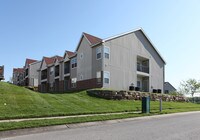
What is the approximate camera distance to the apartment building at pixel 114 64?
99.5 feet

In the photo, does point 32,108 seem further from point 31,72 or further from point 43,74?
point 31,72

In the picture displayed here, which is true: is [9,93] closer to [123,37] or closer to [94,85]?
[94,85]

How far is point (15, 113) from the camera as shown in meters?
13.2

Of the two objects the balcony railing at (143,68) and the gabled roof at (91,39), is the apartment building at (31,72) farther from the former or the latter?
the balcony railing at (143,68)

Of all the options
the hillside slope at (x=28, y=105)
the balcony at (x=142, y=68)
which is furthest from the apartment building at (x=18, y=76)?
the hillside slope at (x=28, y=105)

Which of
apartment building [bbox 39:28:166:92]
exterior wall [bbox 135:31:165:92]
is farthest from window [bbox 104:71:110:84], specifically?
exterior wall [bbox 135:31:165:92]

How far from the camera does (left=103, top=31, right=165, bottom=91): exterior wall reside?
3078cm

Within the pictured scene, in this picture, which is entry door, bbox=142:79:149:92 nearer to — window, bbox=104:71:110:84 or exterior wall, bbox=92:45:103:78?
window, bbox=104:71:110:84

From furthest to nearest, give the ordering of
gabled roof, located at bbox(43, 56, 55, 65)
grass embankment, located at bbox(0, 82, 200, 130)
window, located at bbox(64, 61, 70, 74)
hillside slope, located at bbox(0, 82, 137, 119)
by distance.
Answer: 1. gabled roof, located at bbox(43, 56, 55, 65)
2. window, located at bbox(64, 61, 70, 74)
3. hillside slope, located at bbox(0, 82, 137, 119)
4. grass embankment, located at bbox(0, 82, 200, 130)

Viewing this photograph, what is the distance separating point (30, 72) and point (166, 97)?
35.5 meters

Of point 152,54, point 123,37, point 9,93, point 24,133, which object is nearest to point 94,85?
point 123,37

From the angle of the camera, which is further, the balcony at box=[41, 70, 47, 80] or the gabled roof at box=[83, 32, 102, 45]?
the balcony at box=[41, 70, 47, 80]

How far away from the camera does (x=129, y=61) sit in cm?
3344

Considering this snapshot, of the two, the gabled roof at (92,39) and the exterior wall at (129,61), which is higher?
the gabled roof at (92,39)
